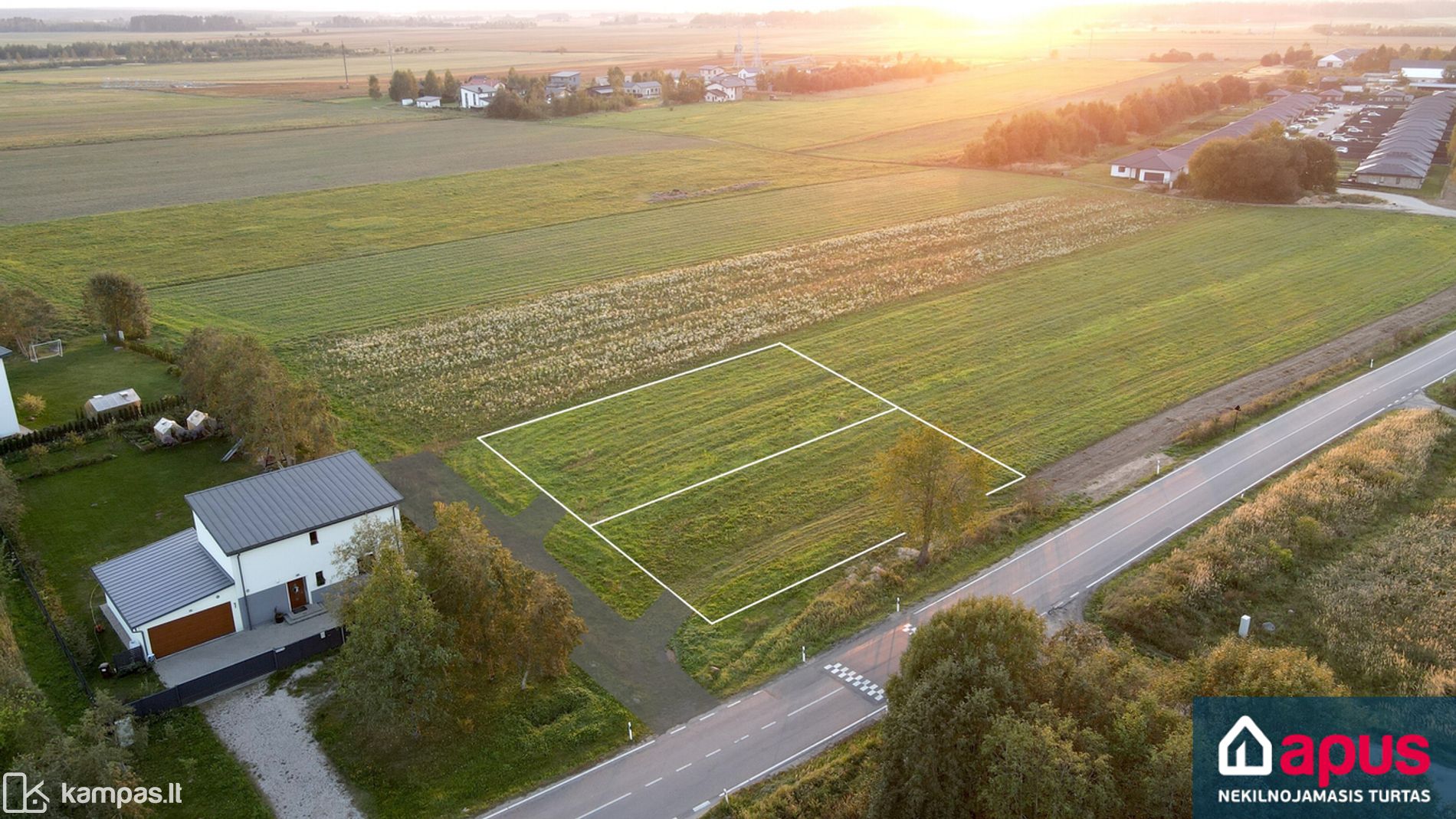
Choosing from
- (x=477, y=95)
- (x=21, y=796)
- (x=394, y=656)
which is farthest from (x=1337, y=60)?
(x=21, y=796)

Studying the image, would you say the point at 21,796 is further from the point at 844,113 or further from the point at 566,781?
the point at 844,113

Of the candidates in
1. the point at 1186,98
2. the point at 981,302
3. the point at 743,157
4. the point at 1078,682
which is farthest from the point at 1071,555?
the point at 1186,98

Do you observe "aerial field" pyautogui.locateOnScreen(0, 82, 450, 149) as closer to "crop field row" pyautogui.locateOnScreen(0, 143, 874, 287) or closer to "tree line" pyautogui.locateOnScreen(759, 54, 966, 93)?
"crop field row" pyautogui.locateOnScreen(0, 143, 874, 287)

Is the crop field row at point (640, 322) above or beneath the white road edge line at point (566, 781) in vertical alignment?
above

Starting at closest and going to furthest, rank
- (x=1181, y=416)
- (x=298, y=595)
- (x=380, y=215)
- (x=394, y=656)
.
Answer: (x=394, y=656) → (x=298, y=595) → (x=1181, y=416) → (x=380, y=215)

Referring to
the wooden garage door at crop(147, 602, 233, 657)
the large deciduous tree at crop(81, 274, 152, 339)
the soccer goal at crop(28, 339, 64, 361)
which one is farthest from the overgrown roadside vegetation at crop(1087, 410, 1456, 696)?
the soccer goal at crop(28, 339, 64, 361)

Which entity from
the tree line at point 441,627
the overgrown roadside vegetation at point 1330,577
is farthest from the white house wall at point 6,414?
the overgrown roadside vegetation at point 1330,577

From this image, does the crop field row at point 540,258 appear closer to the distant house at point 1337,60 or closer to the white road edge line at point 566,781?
the white road edge line at point 566,781
